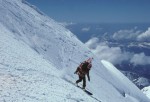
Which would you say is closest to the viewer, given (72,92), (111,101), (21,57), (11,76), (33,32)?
(11,76)

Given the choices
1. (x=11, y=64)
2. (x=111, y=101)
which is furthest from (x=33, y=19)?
(x=11, y=64)

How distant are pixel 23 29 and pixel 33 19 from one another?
10964mm

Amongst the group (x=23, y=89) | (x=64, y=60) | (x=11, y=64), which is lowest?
(x=23, y=89)

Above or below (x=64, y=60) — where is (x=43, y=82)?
below

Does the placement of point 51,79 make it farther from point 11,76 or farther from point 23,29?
point 23,29

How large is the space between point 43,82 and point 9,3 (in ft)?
120

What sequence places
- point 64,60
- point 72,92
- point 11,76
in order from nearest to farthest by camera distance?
point 11,76 → point 72,92 → point 64,60

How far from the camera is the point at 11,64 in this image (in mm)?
21297

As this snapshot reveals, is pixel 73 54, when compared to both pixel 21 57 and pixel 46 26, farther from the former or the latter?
pixel 21 57

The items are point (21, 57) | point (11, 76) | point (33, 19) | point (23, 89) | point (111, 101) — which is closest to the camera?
point (23, 89)

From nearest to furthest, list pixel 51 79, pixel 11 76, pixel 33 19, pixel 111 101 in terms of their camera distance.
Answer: pixel 11 76 → pixel 51 79 → pixel 111 101 → pixel 33 19

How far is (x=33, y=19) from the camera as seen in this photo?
57406mm

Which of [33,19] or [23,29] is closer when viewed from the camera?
[23,29]

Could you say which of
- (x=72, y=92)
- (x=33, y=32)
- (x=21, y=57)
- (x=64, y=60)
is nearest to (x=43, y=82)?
(x=72, y=92)
